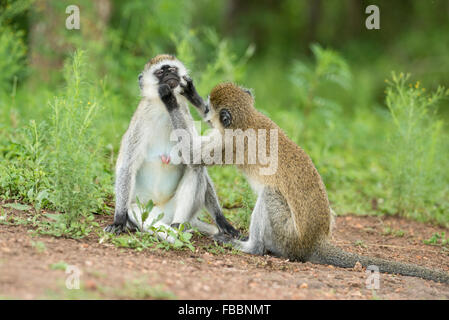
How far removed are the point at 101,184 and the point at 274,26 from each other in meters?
15.7

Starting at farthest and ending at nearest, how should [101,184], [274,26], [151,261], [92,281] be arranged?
[274,26], [101,184], [151,261], [92,281]

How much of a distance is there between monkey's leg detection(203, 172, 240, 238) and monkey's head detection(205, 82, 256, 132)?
20.8 inches

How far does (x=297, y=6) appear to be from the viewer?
23328 mm

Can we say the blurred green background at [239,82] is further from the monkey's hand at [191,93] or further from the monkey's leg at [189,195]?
the monkey's hand at [191,93]

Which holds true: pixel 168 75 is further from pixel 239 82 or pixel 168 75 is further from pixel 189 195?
pixel 239 82

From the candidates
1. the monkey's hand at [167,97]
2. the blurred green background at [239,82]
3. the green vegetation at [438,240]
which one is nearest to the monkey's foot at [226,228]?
the blurred green background at [239,82]

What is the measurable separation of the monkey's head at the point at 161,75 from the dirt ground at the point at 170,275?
1355 mm

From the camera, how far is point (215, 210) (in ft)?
18.9

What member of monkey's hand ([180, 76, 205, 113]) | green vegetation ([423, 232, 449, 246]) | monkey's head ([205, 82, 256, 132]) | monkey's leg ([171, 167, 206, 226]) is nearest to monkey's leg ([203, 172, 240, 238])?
monkey's leg ([171, 167, 206, 226])

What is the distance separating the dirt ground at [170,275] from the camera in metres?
3.67

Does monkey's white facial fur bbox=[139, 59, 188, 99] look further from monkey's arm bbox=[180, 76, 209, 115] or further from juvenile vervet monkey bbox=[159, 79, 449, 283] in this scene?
juvenile vervet monkey bbox=[159, 79, 449, 283]

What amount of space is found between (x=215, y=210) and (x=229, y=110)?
1028mm

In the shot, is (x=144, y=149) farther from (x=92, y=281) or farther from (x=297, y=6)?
(x=297, y=6)
